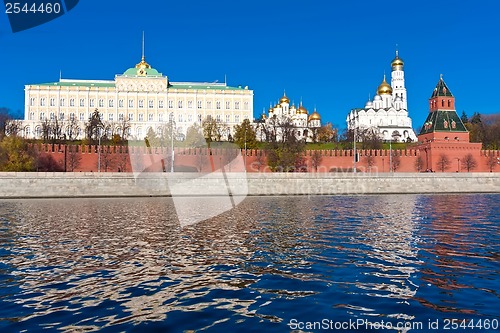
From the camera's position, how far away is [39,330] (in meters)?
6.00

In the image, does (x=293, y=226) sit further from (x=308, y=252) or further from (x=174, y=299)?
(x=174, y=299)

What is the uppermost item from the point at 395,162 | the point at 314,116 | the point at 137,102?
the point at 137,102

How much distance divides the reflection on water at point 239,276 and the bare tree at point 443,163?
119ft

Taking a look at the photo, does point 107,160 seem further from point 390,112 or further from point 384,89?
point 384,89

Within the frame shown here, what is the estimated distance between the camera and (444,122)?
51906 millimetres

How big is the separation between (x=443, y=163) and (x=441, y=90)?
933 cm

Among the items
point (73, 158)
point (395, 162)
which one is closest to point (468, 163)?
point (395, 162)

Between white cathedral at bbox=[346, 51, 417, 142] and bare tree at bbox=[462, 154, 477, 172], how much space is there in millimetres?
35213

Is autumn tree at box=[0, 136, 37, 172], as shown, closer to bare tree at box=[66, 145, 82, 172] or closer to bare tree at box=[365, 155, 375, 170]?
bare tree at box=[66, 145, 82, 172]

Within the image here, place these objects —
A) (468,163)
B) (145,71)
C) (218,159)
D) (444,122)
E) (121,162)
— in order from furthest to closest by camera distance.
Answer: (145,71), (444,122), (468,163), (218,159), (121,162)

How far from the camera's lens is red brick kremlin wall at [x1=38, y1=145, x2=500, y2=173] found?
45906mm

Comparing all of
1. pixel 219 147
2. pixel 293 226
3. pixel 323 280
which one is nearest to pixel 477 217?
pixel 293 226

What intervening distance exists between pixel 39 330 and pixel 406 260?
7543 millimetres

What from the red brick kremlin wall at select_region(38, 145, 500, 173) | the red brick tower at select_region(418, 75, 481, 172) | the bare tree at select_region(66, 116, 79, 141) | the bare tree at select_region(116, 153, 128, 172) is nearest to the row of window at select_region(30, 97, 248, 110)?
the bare tree at select_region(66, 116, 79, 141)
